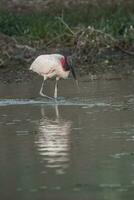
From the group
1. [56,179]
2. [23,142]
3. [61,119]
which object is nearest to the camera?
[56,179]

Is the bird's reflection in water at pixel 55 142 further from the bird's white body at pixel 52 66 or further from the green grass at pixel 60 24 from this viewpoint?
the green grass at pixel 60 24

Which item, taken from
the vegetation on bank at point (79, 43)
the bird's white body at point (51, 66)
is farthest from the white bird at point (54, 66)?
the vegetation on bank at point (79, 43)

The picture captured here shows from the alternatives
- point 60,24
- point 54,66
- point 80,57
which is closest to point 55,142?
point 54,66

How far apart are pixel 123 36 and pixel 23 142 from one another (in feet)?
47.6

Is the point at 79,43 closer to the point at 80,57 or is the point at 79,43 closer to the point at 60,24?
the point at 80,57

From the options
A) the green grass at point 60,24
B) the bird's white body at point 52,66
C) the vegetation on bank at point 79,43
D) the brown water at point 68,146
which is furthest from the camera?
the green grass at point 60,24

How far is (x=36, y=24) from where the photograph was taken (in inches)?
1144

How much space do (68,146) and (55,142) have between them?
341mm

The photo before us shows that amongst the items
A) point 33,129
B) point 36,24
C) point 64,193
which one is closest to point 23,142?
point 33,129

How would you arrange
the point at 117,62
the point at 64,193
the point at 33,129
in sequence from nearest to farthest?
the point at 64,193, the point at 33,129, the point at 117,62

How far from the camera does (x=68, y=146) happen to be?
11.4 metres

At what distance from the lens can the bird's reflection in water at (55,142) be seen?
1023cm

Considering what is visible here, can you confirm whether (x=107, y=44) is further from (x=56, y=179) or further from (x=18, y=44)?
(x=56, y=179)

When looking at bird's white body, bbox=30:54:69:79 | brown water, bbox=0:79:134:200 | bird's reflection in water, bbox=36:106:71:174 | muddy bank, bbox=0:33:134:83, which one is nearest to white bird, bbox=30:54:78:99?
bird's white body, bbox=30:54:69:79
